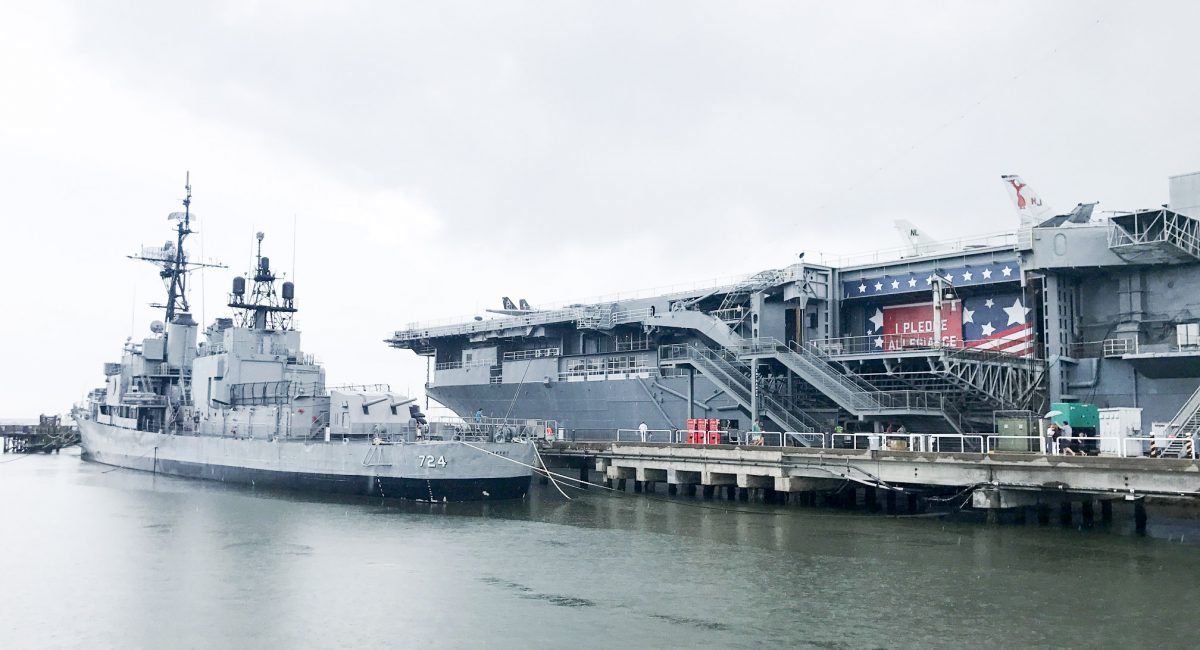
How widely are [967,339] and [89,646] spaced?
2963 cm

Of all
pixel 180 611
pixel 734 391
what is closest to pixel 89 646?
pixel 180 611

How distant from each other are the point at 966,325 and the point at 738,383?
887 centimetres

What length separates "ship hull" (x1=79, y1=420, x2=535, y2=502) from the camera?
29.2 m

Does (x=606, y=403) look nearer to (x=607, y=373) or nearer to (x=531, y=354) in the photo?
(x=607, y=373)

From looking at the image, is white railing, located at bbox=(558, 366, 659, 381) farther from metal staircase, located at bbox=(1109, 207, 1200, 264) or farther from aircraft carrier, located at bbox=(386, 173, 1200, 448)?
metal staircase, located at bbox=(1109, 207, 1200, 264)

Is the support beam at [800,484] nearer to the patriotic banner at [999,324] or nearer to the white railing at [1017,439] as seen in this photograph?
the white railing at [1017,439]

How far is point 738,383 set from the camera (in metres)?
34.6

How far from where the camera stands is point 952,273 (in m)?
32.9

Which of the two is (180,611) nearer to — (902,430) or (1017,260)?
(902,430)

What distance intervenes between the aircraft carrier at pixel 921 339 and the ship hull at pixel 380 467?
31.6ft

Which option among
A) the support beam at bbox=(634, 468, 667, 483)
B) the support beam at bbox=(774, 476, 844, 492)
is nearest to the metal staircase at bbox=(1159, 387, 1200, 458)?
the support beam at bbox=(774, 476, 844, 492)

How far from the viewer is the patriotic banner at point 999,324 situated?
31422 mm

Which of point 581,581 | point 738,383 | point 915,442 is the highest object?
point 738,383

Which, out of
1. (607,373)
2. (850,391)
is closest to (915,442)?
(850,391)
